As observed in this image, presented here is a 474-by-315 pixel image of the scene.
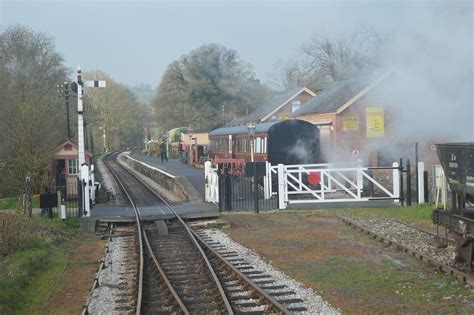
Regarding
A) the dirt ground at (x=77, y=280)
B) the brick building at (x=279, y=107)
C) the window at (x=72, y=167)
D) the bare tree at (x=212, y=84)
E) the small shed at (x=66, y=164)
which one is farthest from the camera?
the brick building at (x=279, y=107)

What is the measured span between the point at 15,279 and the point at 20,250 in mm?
2892

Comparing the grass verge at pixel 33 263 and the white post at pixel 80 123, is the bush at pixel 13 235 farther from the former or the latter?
the white post at pixel 80 123

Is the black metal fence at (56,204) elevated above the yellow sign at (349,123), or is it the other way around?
the yellow sign at (349,123)

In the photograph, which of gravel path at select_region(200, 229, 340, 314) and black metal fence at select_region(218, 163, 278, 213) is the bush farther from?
black metal fence at select_region(218, 163, 278, 213)

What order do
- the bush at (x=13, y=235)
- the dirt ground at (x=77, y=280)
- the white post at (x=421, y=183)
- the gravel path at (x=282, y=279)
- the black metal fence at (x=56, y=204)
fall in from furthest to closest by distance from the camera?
the white post at (x=421, y=183) → the black metal fence at (x=56, y=204) → the bush at (x=13, y=235) → the dirt ground at (x=77, y=280) → the gravel path at (x=282, y=279)

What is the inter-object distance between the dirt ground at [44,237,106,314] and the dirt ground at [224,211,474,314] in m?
3.15

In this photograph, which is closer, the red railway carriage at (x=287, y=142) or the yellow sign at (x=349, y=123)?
the red railway carriage at (x=287, y=142)

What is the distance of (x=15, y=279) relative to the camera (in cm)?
896

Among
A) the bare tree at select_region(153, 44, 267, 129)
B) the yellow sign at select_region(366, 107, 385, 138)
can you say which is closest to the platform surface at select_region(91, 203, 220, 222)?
the yellow sign at select_region(366, 107, 385, 138)

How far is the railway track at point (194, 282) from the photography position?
739 cm

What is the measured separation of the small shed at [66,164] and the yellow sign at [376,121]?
1289cm

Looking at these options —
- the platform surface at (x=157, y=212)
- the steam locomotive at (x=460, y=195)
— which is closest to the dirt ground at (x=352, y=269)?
the steam locomotive at (x=460, y=195)

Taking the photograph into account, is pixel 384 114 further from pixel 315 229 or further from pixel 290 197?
pixel 290 197

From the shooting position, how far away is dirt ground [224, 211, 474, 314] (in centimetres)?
728
